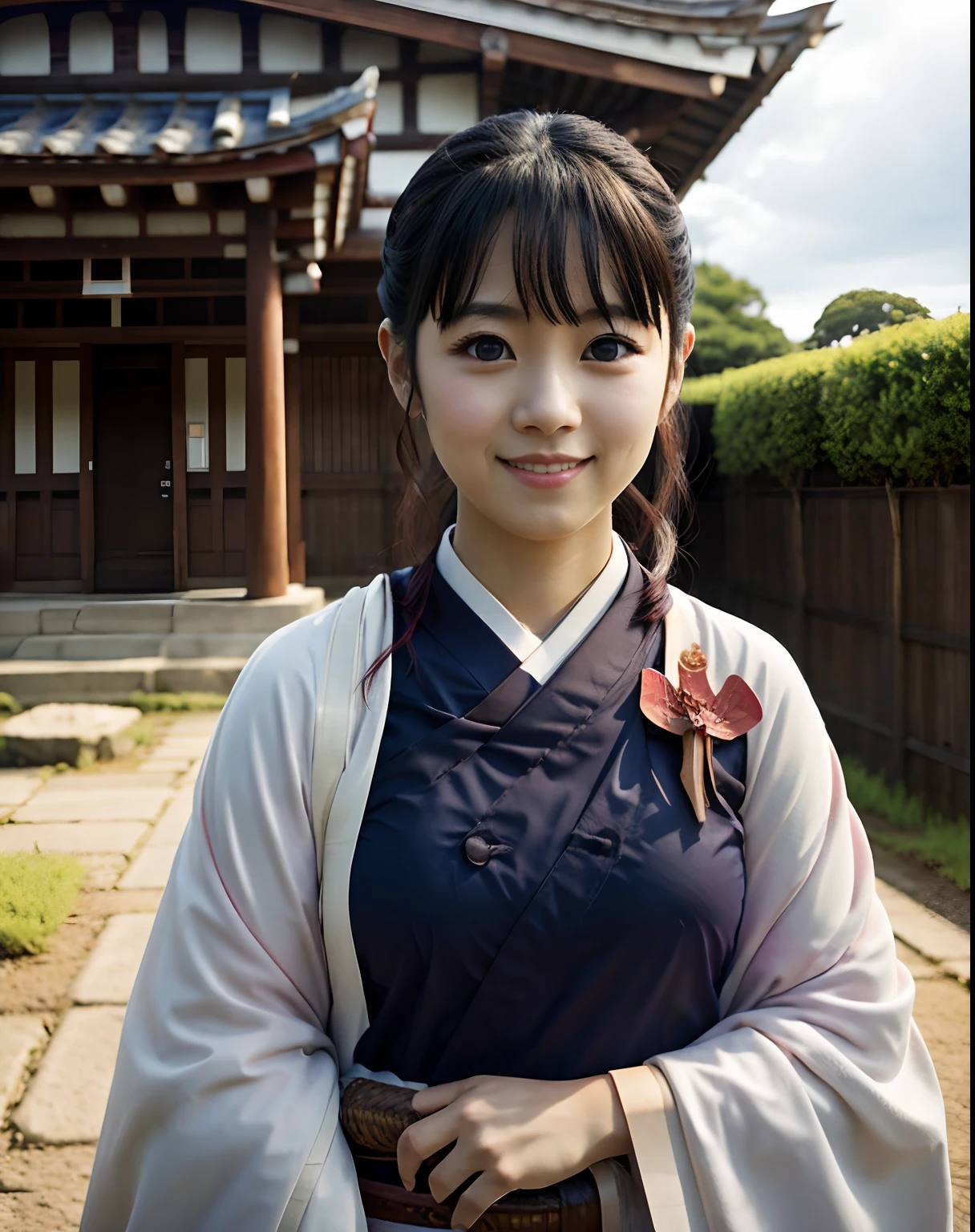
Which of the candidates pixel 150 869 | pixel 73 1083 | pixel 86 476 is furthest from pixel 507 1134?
pixel 86 476

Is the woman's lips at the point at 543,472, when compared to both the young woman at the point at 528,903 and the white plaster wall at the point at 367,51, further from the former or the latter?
the white plaster wall at the point at 367,51

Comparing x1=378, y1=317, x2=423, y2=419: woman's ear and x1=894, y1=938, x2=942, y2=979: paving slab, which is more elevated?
x1=378, y1=317, x2=423, y2=419: woman's ear

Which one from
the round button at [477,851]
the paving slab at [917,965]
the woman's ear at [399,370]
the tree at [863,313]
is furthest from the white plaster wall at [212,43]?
the round button at [477,851]

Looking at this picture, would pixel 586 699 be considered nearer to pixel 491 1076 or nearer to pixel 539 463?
pixel 539 463

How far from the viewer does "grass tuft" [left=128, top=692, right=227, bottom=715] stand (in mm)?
6523

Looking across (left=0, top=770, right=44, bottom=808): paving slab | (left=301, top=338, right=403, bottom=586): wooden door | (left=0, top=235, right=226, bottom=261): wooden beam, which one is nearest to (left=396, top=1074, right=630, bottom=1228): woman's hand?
(left=0, top=770, right=44, bottom=808): paving slab

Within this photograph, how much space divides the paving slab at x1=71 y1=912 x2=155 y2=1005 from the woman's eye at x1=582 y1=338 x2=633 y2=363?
2373mm

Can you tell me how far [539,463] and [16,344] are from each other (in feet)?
28.4

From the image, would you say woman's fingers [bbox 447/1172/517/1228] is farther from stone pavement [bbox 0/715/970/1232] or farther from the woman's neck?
stone pavement [bbox 0/715/970/1232]

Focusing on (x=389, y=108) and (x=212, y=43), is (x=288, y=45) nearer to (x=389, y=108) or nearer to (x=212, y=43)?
(x=212, y=43)

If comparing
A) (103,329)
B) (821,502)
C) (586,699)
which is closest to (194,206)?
(103,329)

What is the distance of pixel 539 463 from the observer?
1087 mm

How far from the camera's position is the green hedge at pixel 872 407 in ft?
13.2

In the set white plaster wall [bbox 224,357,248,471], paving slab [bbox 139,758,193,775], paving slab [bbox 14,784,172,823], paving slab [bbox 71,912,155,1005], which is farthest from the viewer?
white plaster wall [bbox 224,357,248,471]
